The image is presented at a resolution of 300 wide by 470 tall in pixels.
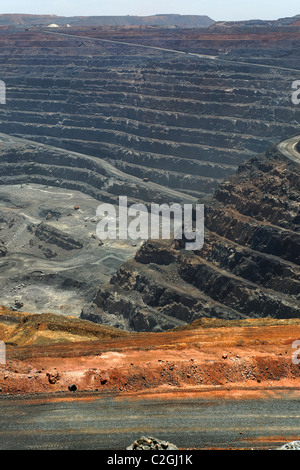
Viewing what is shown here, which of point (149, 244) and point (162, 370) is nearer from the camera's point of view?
point (162, 370)

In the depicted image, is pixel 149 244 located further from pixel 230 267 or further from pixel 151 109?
pixel 151 109

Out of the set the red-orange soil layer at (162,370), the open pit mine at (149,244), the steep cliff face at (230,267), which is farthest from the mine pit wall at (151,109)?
the red-orange soil layer at (162,370)

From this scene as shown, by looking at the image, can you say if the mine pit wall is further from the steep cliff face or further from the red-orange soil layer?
the red-orange soil layer

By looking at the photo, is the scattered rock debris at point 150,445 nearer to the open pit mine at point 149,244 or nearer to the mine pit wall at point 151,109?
the open pit mine at point 149,244

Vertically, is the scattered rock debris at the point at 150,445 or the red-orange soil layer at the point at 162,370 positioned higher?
the scattered rock debris at the point at 150,445

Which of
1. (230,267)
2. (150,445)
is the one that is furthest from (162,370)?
(230,267)

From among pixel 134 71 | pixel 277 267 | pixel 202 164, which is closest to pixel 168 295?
pixel 277 267
